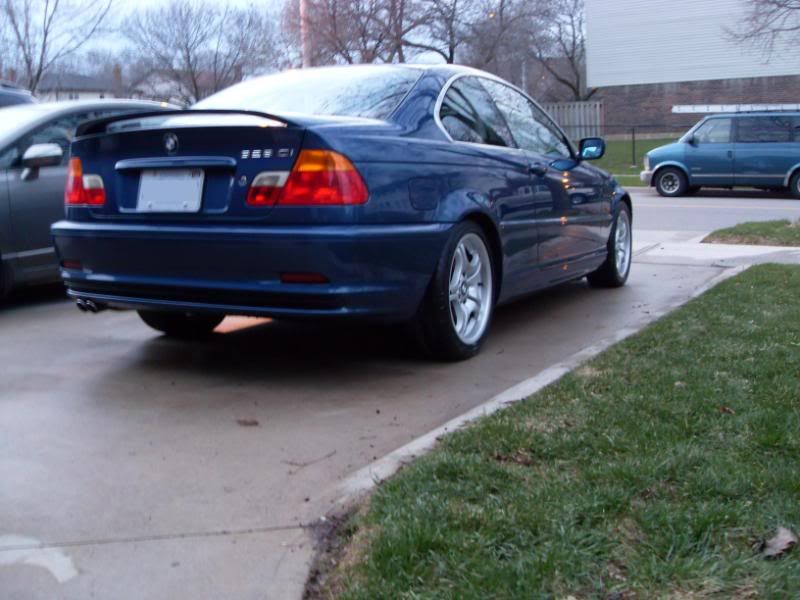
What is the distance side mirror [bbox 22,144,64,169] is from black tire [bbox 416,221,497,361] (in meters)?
3.54

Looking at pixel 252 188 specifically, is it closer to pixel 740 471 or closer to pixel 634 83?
pixel 740 471

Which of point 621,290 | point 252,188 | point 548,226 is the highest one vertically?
point 252,188

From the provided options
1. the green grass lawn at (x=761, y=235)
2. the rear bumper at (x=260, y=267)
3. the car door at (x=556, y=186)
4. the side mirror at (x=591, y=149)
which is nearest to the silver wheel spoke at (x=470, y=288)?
the rear bumper at (x=260, y=267)

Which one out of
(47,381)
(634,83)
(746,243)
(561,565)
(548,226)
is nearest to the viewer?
(561,565)

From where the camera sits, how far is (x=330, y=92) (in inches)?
218

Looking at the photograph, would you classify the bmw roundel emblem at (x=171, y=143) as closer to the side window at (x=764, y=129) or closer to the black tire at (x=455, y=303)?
the black tire at (x=455, y=303)

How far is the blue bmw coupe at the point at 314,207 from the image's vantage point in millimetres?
4625

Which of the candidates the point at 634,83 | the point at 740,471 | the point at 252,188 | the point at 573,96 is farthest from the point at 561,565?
the point at 573,96

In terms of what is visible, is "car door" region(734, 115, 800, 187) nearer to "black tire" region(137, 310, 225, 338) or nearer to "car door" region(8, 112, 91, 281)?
"car door" region(8, 112, 91, 281)

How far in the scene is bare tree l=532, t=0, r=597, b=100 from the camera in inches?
1808

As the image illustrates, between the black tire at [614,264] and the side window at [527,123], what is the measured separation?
101 centimetres

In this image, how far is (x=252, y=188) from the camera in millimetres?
4672

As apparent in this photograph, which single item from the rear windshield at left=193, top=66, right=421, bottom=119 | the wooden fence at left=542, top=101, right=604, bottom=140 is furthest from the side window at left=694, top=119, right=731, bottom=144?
the rear windshield at left=193, top=66, right=421, bottom=119

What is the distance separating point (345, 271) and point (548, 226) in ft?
7.02
